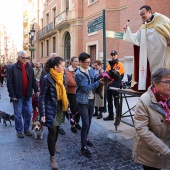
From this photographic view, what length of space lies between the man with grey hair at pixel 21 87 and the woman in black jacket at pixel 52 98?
160 cm

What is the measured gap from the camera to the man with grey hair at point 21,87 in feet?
16.6

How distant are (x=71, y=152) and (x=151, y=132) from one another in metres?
2.41

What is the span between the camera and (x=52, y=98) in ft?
11.7

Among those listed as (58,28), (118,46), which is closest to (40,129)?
(118,46)

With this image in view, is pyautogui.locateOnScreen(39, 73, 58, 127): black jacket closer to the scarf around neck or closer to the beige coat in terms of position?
the beige coat

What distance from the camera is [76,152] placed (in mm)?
Answer: 4320

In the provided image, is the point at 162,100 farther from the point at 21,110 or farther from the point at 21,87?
the point at 21,110

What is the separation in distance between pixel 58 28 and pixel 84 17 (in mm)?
5755

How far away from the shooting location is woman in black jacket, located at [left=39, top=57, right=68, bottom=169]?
3.55m

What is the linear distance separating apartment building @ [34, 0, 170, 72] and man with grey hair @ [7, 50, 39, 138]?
9.61ft

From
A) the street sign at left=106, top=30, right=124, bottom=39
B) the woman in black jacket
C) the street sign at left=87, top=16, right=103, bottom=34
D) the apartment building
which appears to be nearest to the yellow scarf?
the woman in black jacket

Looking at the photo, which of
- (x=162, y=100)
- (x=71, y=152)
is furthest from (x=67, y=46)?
(x=162, y=100)

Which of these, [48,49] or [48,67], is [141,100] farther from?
[48,49]

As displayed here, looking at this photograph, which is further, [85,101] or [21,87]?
[21,87]
